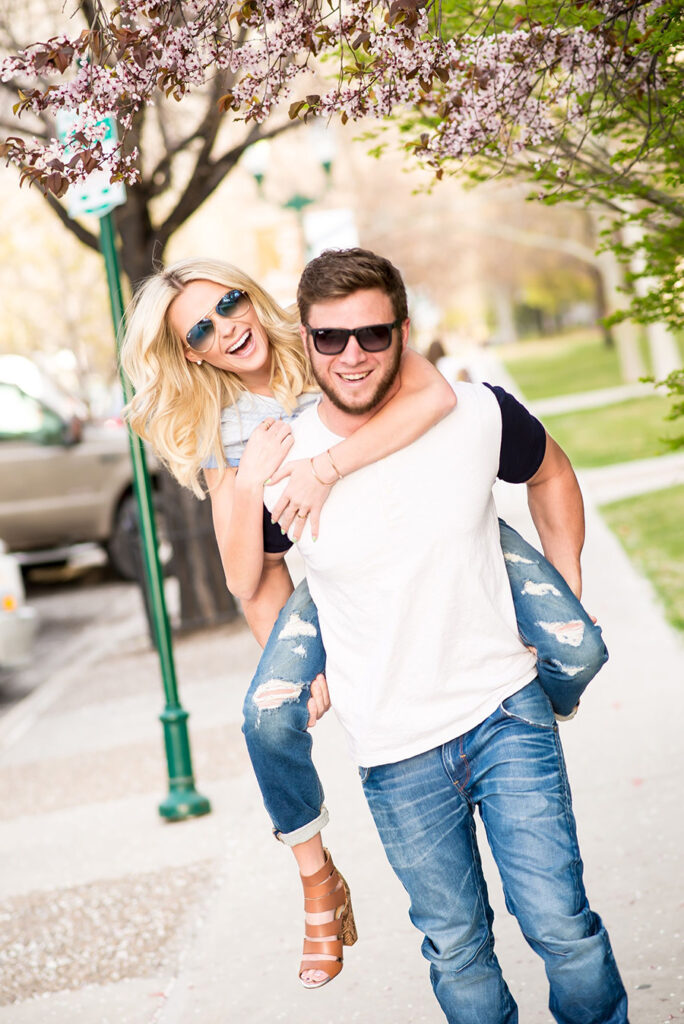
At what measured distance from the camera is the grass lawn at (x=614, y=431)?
15.0 meters

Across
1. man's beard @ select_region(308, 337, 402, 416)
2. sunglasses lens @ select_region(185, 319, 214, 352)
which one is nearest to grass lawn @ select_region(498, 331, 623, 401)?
sunglasses lens @ select_region(185, 319, 214, 352)

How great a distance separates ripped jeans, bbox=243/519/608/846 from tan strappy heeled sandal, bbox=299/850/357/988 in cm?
12

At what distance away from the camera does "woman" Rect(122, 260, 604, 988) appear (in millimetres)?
2959

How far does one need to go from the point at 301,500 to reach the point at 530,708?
26.5 inches

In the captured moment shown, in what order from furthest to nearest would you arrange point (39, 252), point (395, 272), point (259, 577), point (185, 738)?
point (39, 252) < point (185, 738) < point (259, 577) < point (395, 272)

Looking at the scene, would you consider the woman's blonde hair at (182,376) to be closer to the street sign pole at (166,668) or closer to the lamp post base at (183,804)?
the street sign pole at (166,668)

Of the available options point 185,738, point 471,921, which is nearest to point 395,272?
point 471,921

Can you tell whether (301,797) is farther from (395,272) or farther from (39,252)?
(39,252)

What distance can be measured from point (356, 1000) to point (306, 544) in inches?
68.7

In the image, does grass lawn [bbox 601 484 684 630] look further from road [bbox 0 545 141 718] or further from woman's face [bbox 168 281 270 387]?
woman's face [bbox 168 281 270 387]

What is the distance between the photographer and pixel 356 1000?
386cm

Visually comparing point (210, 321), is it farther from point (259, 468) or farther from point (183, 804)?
point (183, 804)

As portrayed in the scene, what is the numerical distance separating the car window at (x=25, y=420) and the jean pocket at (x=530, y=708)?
11.0 meters

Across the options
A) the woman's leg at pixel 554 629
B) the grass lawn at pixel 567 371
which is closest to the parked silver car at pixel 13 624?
the woman's leg at pixel 554 629
